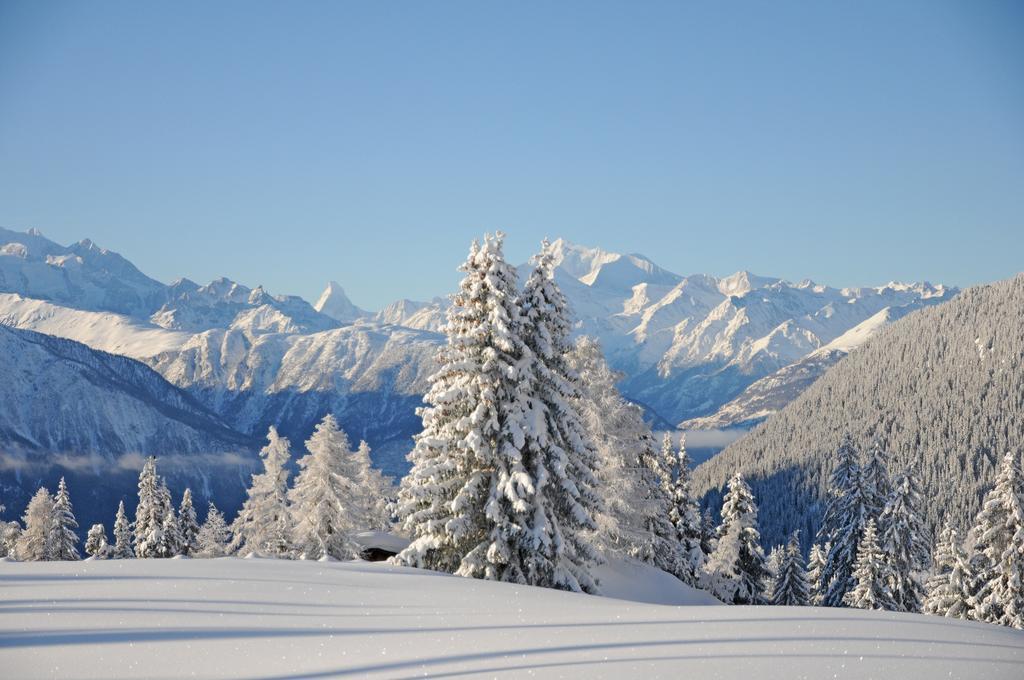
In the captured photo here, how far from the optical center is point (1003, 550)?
3219cm

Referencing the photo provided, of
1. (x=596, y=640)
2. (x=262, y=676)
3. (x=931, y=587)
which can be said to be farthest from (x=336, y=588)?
(x=931, y=587)

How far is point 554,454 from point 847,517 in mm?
30196

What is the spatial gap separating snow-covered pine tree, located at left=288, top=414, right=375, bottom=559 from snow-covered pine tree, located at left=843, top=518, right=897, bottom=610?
25.4 meters

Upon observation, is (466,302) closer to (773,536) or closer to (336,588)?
(336,588)

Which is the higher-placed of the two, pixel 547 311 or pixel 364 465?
pixel 547 311

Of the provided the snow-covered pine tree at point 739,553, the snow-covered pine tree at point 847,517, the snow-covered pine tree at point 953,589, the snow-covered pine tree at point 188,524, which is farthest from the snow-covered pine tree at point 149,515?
the snow-covered pine tree at point 953,589

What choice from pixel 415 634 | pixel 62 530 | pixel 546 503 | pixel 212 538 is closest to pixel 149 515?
pixel 212 538

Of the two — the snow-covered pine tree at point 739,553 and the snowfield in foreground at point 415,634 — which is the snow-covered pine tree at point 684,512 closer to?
the snow-covered pine tree at point 739,553

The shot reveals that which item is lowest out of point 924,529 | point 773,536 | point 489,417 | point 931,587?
point 773,536

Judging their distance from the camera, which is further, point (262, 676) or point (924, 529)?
point (924, 529)

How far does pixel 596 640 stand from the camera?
8.77 meters

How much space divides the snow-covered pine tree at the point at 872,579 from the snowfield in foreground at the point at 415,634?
28.7 m

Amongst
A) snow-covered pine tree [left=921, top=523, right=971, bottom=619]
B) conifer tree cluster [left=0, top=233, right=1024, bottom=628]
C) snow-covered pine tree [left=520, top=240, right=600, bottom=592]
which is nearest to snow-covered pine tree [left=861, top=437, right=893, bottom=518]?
conifer tree cluster [left=0, top=233, right=1024, bottom=628]

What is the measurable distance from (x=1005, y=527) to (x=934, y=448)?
176 meters
